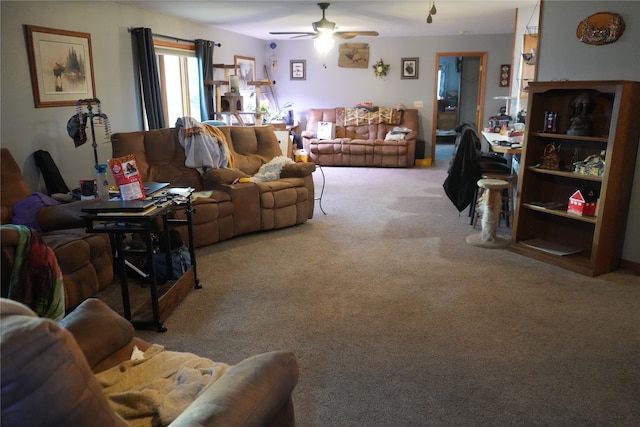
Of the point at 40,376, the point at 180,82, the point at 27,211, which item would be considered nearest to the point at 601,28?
the point at 40,376

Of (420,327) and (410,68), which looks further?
(410,68)

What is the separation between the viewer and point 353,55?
8992 mm

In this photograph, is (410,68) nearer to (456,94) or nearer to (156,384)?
(456,94)

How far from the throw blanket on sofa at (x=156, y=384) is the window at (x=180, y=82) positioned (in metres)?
5.09

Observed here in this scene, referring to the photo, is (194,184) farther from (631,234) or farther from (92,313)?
(631,234)

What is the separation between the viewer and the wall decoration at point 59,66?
162 inches

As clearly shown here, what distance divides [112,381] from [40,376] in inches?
32.9

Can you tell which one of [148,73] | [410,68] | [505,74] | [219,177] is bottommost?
[219,177]

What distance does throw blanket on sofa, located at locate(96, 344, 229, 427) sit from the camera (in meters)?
1.43

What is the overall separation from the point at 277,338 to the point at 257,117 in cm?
506

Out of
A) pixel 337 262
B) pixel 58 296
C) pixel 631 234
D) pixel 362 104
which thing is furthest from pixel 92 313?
pixel 362 104

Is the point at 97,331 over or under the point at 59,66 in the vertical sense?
under

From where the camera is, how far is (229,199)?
4.34 m

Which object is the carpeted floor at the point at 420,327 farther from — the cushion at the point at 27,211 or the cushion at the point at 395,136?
the cushion at the point at 395,136
